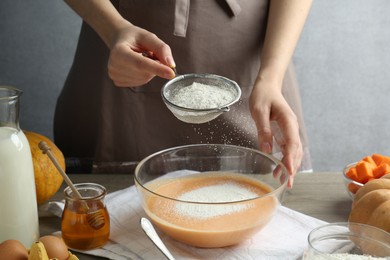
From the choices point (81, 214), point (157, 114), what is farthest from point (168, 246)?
point (157, 114)

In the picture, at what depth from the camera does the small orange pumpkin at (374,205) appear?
1132 millimetres

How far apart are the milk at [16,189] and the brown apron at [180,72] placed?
1.88 feet

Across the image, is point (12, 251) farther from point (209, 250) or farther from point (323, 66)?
point (323, 66)

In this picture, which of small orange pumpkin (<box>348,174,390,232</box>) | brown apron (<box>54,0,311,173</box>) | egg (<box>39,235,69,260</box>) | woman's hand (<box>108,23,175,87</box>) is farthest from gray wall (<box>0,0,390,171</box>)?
egg (<box>39,235,69,260</box>)

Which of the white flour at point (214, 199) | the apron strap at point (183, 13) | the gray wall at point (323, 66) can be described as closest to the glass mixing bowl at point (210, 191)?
the white flour at point (214, 199)

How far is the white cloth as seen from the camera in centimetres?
118

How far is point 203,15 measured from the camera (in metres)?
1.68

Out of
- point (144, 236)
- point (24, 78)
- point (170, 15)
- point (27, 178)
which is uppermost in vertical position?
point (170, 15)

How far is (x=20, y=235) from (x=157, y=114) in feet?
2.20

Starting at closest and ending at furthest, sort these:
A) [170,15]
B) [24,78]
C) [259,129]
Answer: [259,129]
[170,15]
[24,78]

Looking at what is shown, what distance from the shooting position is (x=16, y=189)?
1.11m

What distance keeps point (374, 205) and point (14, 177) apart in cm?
61

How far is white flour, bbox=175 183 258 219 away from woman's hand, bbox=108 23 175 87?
0.23 meters

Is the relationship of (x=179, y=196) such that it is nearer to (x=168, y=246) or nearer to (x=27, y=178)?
(x=168, y=246)
